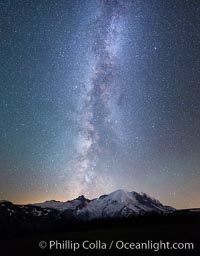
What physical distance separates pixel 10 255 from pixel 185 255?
58.9ft

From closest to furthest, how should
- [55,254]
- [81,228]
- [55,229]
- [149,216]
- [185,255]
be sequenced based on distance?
[185,255] → [55,254] → [81,228] → [149,216] → [55,229]

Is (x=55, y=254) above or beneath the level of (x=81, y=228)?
beneath

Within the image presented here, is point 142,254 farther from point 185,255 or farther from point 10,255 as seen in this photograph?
point 10,255

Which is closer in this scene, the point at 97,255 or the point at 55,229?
the point at 97,255

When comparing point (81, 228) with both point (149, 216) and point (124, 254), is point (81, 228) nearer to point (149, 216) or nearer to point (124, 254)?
point (149, 216)

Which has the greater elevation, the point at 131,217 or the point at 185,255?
the point at 131,217

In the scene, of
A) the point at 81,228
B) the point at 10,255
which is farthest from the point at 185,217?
the point at 10,255

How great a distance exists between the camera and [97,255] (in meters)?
26.7

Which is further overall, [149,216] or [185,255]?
[149,216]

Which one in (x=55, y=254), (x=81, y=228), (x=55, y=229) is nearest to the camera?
(x=55, y=254)

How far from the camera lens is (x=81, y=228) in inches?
3115

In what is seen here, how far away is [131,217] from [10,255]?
53.9 m

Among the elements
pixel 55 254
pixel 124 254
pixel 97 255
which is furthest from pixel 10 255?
pixel 124 254

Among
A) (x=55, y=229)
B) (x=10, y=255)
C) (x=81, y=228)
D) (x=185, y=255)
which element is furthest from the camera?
(x=55, y=229)
